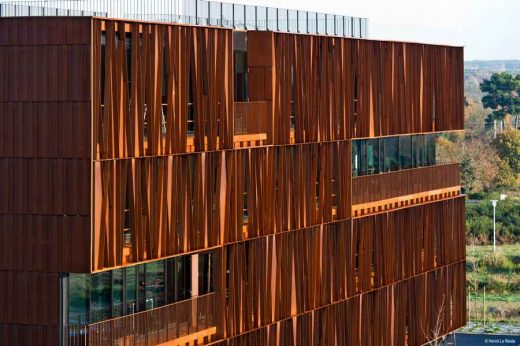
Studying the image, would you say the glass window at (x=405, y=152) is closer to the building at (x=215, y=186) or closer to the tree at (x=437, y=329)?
the building at (x=215, y=186)

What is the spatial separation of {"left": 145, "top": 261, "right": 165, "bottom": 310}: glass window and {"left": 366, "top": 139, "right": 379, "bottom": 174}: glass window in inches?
511

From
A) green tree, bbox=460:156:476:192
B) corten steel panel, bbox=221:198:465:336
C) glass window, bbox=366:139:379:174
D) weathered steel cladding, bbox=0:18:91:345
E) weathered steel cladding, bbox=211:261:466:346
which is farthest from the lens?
green tree, bbox=460:156:476:192

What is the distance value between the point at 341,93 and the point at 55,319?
14.6 m

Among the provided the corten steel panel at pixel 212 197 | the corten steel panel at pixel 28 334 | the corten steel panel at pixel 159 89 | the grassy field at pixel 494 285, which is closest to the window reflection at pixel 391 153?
the corten steel panel at pixel 212 197

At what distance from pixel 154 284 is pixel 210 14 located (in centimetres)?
682

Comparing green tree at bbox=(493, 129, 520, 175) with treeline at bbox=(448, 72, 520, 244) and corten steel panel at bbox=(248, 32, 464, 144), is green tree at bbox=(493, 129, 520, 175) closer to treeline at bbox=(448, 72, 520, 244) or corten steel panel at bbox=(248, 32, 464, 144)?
treeline at bbox=(448, 72, 520, 244)

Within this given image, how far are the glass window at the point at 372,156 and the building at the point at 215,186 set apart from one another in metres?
0.07

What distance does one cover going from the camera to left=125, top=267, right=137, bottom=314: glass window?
34.2 metres

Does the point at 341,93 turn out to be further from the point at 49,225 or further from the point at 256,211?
the point at 49,225

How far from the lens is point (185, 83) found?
35281mm

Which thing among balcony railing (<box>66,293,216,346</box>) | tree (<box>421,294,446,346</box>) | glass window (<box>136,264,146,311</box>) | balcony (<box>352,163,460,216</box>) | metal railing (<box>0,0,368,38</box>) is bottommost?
tree (<box>421,294,446,346</box>)

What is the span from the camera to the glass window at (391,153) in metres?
49.0

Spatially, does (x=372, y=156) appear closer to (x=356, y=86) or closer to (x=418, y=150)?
(x=356, y=86)

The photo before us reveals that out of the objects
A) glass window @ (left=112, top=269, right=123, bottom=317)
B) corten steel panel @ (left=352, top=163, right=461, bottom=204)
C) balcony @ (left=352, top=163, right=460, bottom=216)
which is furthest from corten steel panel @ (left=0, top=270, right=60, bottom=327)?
corten steel panel @ (left=352, top=163, right=461, bottom=204)
